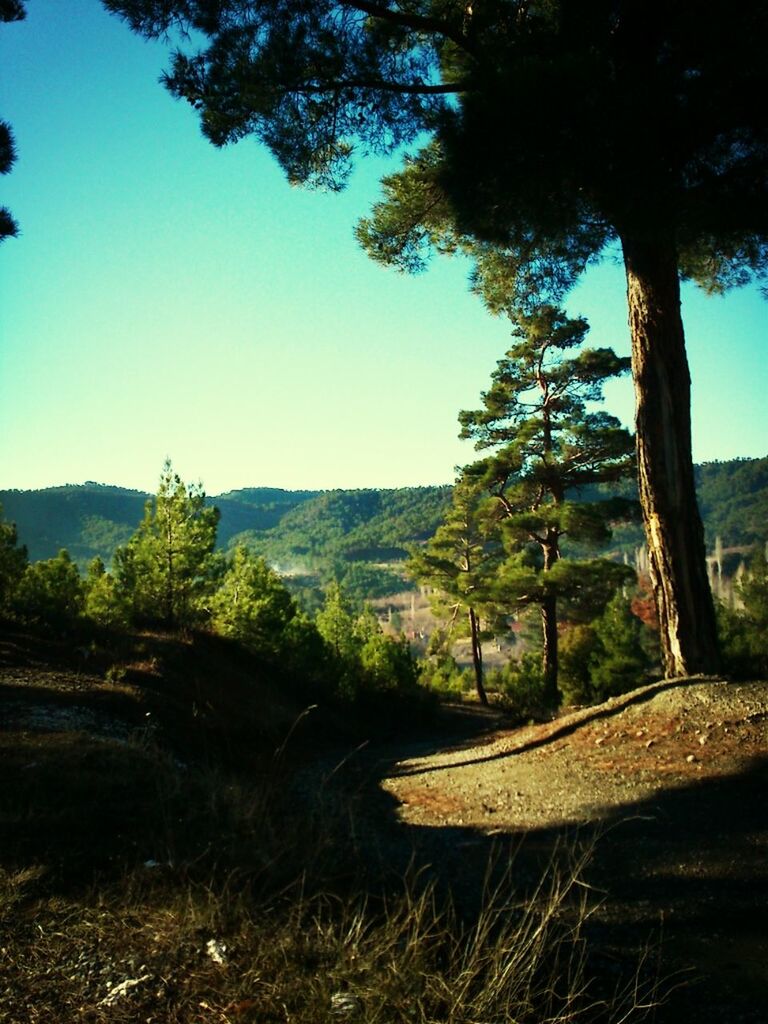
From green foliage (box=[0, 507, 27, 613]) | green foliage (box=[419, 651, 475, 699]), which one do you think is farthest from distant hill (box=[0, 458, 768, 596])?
green foliage (box=[0, 507, 27, 613])

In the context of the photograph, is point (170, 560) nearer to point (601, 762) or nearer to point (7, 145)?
point (7, 145)

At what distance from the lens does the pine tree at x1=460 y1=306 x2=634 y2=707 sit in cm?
2147

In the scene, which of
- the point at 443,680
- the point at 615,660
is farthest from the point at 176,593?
the point at 443,680

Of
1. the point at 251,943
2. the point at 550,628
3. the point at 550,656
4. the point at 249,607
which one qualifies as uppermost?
the point at 249,607

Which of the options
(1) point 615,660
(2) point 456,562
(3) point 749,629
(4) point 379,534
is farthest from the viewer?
(4) point 379,534

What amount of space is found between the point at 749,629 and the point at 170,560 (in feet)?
104

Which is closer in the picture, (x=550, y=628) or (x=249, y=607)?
(x=249, y=607)

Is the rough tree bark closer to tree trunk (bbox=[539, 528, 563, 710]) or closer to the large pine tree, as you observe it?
tree trunk (bbox=[539, 528, 563, 710])

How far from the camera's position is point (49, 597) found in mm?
14367

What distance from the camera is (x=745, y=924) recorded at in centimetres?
340

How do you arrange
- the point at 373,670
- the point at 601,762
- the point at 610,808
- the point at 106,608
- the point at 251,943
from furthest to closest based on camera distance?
the point at 373,670
the point at 106,608
the point at 601,762
the point at 610,808
the point at 251,943

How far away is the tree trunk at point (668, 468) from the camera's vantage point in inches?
295

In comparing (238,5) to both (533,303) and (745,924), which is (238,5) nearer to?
(533,303)

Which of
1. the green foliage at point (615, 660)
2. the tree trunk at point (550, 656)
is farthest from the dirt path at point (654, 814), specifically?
Answer: the green foliage at point (615, 660)
